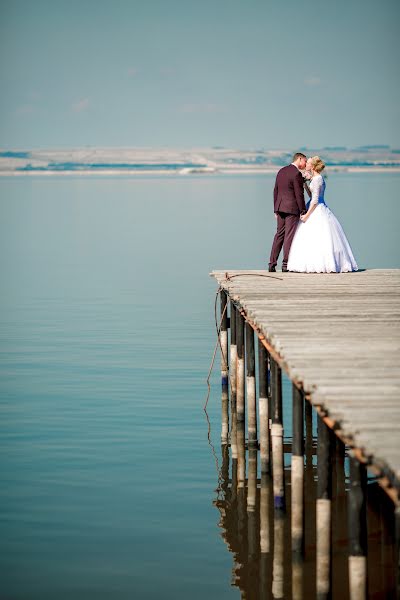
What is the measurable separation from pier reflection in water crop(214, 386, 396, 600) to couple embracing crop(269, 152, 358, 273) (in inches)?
133

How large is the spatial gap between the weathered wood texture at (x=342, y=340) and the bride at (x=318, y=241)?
387 millimetres

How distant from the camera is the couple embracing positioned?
2061cm

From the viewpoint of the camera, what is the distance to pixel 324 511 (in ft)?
36.4

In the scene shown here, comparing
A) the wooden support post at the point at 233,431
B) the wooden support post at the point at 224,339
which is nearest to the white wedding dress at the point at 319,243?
the wooden support post at the point at 224,339

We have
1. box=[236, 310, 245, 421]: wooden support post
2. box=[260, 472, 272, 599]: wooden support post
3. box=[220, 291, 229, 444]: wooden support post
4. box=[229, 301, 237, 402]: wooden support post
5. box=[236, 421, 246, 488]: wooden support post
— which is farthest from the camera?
box=[220, 291, 229, 444]: wooden support post

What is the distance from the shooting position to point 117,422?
2056cm

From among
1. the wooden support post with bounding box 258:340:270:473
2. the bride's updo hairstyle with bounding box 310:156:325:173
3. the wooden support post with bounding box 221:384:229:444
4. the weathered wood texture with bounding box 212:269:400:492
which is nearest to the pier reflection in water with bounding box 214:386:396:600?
the wooden support post with bounding box 258:340:270:473

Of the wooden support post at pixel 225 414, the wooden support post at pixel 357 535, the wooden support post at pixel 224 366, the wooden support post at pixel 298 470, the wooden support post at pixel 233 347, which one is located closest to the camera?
the wooden support post at pixel 357 535

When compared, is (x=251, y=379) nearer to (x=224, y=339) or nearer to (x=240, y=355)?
(x=240, y=355)

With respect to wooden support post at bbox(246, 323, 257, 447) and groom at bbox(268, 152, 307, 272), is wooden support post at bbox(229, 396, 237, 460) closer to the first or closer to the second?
wooden support post at bbox(246, 323, 257, 447)

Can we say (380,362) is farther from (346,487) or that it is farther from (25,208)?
(25,208)

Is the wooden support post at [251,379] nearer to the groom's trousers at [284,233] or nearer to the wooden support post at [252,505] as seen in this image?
the wooden support post at [252,505]

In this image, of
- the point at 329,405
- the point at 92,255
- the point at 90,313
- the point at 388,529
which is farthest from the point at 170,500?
the point at 92,255

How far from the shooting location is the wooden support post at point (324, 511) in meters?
11.0
